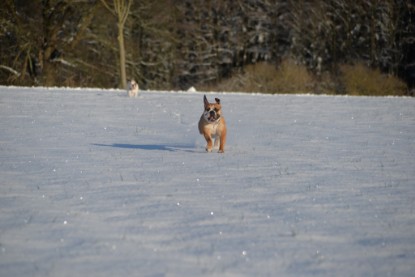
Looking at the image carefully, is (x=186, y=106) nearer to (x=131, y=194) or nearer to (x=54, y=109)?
(x=54, y=109)

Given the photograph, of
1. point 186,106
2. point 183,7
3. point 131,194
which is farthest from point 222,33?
point 131,194

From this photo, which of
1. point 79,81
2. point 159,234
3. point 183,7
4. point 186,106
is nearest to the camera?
point 159,234

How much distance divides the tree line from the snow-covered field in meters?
23.1

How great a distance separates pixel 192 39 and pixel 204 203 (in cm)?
4135

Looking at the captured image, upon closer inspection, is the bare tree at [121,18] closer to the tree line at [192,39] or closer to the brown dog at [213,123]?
the tree line at [192,39]

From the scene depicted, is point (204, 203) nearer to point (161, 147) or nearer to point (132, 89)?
point (161, 147)

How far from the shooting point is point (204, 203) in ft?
20.4

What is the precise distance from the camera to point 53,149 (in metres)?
10.4

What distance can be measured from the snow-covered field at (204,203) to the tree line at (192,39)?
2310cm

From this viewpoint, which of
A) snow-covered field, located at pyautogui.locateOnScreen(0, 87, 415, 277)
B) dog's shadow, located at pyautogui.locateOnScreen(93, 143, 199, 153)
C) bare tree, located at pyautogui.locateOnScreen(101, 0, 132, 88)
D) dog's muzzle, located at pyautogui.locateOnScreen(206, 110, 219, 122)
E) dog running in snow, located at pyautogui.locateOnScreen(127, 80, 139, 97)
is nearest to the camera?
snow-covered field, located at pyautogui.locateOnScreen(0, 87, 415, 277)

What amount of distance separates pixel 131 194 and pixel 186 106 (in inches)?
533

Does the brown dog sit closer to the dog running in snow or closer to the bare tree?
the dog running in snow

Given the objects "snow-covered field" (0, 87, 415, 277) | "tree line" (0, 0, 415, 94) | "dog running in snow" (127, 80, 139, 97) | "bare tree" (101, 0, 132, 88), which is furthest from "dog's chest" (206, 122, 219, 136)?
"tree line" (0, 0, 415, 94)

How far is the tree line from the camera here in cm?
3528
